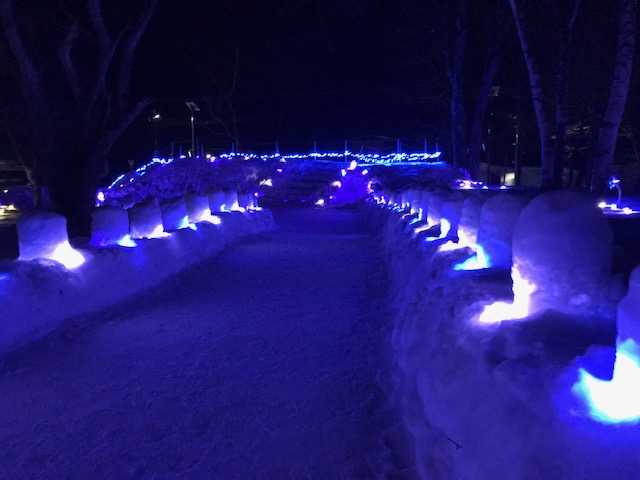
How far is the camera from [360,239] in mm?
12945

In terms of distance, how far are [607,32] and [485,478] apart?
19185 mm

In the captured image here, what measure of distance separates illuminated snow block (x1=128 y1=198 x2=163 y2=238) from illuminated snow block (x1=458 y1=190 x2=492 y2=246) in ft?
16.6

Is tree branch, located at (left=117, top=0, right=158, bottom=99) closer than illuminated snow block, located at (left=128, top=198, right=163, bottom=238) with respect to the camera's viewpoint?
No

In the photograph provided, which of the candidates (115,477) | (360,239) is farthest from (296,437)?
(360,239)

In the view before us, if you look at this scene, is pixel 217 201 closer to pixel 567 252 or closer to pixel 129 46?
pixel 129 46

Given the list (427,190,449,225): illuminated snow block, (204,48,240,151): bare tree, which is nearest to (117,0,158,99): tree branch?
(427,190,449,225): illuminated snow block

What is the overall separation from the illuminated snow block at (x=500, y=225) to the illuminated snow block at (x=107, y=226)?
205 inches

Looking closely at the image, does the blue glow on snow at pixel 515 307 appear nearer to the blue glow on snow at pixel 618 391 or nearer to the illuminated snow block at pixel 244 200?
the blue glow on snow at pixel 618 391

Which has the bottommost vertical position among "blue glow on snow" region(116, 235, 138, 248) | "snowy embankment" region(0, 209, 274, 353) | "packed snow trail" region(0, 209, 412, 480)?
"packed snow trail" region(0, 209, 412, 480)

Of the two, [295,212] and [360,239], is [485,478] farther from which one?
[295,212]

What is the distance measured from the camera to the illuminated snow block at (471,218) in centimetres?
512

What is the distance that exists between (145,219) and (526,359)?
22.4 feet

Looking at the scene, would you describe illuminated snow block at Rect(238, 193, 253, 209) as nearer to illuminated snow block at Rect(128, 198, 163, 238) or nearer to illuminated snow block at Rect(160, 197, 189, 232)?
illuminated snow block at Rect(160, 197, 189, 232)

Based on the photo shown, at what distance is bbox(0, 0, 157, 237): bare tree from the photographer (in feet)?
38.7
